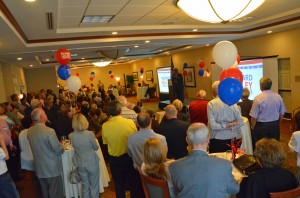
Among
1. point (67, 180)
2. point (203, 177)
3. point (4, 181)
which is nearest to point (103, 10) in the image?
point (67, 180)

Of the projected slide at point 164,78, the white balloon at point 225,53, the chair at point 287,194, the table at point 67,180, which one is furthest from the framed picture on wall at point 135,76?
the chair at point 287,194

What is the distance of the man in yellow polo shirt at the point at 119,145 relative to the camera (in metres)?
3.18

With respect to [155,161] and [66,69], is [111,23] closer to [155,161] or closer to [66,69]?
[66,69]

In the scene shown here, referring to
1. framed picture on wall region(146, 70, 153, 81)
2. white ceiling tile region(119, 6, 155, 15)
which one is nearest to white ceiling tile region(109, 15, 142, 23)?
white ceiling tile region(119, 6, 155, 15)

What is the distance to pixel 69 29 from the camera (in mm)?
5266

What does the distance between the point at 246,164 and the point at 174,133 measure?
0.92 meters

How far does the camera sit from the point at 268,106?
4051 millimetres

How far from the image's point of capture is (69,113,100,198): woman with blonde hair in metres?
3.17

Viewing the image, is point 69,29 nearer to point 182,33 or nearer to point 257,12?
point 182,33

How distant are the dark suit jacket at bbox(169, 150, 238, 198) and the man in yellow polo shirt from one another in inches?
58.8

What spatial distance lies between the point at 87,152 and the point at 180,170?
176 cm

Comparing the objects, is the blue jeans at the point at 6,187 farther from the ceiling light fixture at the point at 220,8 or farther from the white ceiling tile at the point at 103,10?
the ceiling light fixture at the point at 220,8

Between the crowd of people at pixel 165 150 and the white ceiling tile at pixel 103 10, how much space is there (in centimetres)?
153

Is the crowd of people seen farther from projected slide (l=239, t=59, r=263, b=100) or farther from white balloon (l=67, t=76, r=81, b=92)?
projected slide (l=239, t=59, r=263, b=100)
